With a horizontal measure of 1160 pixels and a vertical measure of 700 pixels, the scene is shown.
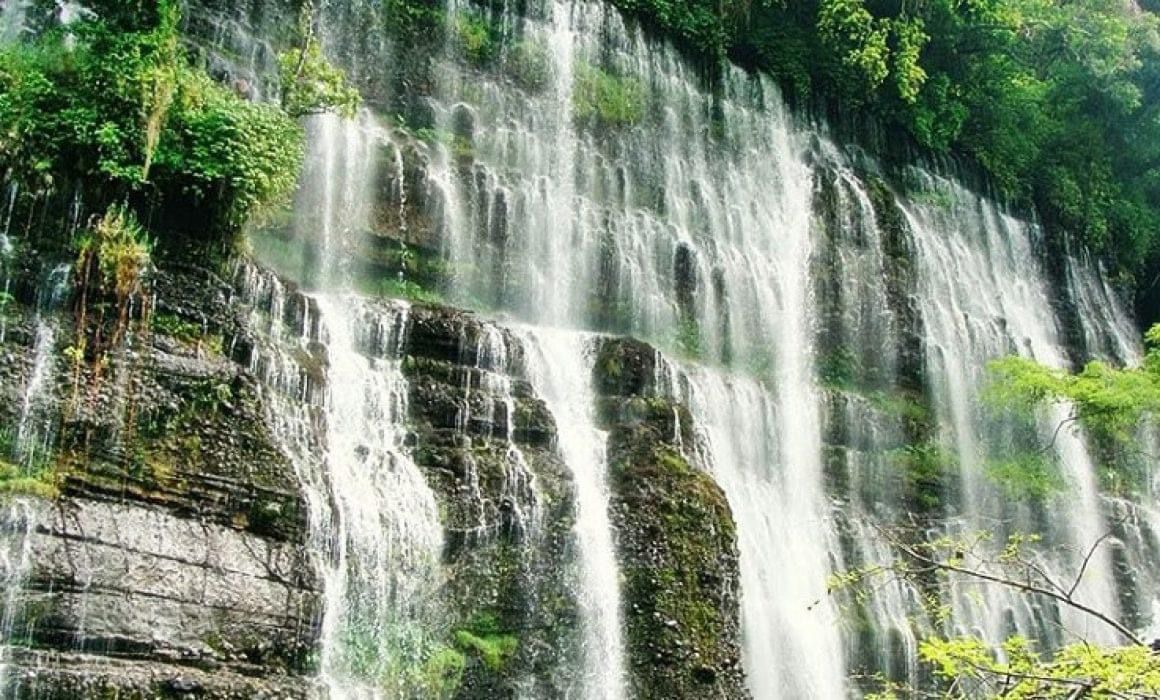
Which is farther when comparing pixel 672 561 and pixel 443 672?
pixel 672 561

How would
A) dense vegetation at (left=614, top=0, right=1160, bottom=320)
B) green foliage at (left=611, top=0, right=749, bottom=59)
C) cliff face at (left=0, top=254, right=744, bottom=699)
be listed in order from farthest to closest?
1. dense vegetation at (left=614, top=0, right=1160, bottom=320)
2. green foliage at (left=611, top=0, right=749, bottom=59)
3. cliff face at (left=0, top=254, right=744, bottom=699)

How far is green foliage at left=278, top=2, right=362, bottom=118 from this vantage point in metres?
16.2

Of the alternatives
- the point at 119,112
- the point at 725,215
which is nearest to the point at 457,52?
the point at 725,215

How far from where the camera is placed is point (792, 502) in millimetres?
19250

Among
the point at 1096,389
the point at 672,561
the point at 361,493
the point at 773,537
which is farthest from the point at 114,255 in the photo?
the point at 1096,389

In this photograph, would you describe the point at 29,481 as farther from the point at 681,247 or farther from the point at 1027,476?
the point at 1027,476

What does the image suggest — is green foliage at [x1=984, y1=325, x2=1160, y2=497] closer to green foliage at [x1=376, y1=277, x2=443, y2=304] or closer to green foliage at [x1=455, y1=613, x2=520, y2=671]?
green foliage at [x1=376, y1=277, x2=443, y2=304]

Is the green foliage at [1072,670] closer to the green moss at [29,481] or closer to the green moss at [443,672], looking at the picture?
the green moss at [443,672]

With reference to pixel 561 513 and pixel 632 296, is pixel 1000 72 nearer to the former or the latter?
pixel 632 296

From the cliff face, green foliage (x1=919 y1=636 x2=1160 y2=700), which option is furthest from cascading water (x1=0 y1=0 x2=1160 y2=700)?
green foliage (x1=919 y1=636 x2=1160 y2=700)

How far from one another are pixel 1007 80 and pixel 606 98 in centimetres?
1275

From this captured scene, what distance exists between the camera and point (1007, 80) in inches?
1182

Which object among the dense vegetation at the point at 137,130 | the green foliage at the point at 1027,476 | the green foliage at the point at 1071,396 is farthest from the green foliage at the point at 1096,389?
the dense vegetation at the point at 137,130

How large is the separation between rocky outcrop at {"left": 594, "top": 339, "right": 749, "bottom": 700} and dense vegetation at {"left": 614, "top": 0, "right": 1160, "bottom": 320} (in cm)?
1395
